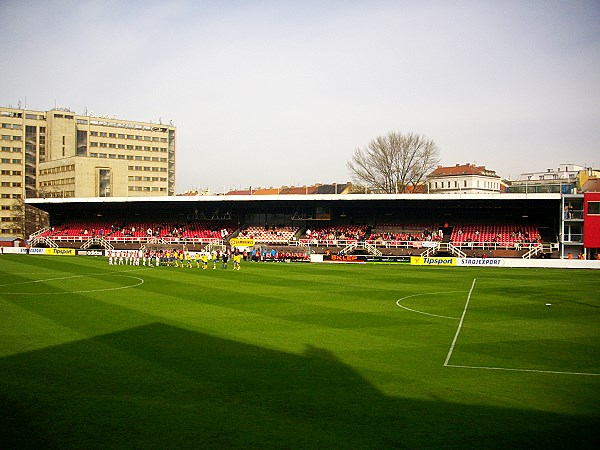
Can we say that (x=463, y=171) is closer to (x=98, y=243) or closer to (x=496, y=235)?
(x=496, y=235)

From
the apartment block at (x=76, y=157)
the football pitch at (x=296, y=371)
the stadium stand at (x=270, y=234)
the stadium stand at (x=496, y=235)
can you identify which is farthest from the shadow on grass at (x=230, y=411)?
the apartment block at (x=76, y=157)

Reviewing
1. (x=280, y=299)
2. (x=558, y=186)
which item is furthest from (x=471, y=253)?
(x=280, y=299)

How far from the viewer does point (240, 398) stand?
12.2 m

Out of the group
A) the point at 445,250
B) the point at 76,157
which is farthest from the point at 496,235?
the point at 76,157

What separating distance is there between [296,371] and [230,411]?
132 inches

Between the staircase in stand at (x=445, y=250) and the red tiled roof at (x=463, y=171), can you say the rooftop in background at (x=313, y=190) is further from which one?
the staircase in stand at (x=445, y=250)

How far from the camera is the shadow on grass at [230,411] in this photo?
387 inches

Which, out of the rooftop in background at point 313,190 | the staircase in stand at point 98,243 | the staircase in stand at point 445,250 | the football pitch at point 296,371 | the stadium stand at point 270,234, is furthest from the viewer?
the rooftop in background at point 313,190

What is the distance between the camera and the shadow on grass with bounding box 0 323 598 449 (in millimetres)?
9836

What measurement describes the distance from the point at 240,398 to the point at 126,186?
125 metres

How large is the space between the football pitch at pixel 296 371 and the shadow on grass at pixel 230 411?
0.05 metres

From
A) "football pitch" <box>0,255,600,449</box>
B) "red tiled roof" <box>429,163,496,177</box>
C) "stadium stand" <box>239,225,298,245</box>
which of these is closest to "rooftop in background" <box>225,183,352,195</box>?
"red tiled roof" <box>429,163,496,177</box>

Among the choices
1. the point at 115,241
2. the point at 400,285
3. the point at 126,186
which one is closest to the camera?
the point at 400,285

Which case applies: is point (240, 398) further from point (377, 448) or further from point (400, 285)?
point (400, 285)
